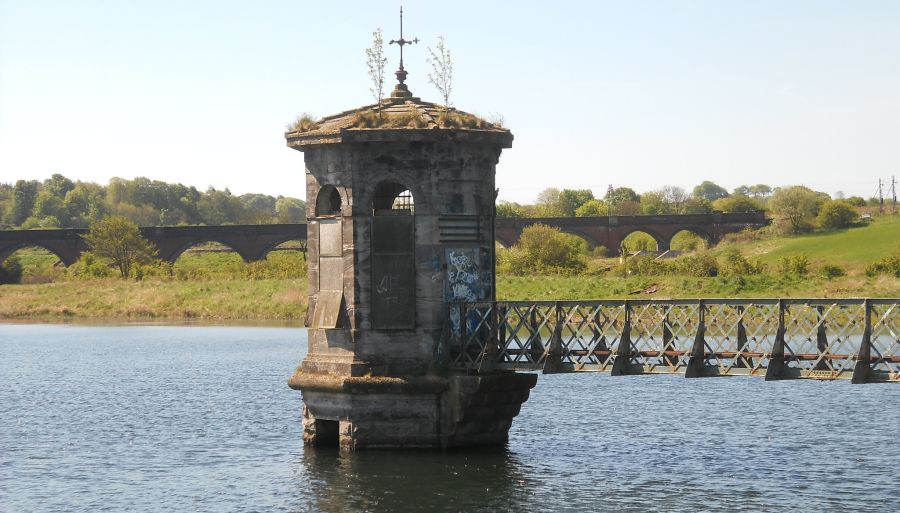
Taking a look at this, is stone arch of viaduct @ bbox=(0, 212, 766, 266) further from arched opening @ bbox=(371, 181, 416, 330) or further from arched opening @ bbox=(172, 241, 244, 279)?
arched opening @ bbox=(371, 181, 416, 330)

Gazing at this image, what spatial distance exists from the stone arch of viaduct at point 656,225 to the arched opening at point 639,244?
1995 millimetres

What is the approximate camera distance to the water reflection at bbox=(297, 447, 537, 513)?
2977cm

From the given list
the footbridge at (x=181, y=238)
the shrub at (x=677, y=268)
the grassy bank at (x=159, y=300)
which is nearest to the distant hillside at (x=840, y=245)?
the shrub at (x=677, y=268)

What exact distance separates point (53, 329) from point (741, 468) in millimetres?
69025

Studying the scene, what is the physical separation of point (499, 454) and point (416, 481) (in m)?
3.99

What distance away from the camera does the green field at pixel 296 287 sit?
86375 millimetres

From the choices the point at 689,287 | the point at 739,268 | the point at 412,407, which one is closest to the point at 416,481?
the point at 412,407

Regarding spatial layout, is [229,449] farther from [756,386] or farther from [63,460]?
[756,386]

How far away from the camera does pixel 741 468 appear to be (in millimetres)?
32938

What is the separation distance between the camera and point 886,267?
89.7 meters

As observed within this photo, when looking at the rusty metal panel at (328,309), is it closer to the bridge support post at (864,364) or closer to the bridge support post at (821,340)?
the bridge support post at (821,340)

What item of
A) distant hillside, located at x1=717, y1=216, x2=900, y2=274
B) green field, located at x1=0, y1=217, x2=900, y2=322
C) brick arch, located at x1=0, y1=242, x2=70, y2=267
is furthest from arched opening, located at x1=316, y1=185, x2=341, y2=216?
brick arch, located at x1=0, y1=242, x2=70, y2=267

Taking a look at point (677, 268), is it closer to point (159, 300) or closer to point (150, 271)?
point (159, 300)

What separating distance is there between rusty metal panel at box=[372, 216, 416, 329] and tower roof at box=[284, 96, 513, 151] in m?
2.21
